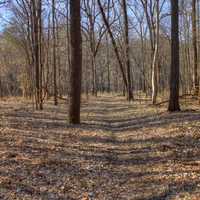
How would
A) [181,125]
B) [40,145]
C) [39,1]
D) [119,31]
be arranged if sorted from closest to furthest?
[40,145]
[181,125]
[39,1]
[119,31]

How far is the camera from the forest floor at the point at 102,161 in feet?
22.8

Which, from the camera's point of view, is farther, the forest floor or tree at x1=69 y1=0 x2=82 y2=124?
tree at x1=69 y1=0 x2=82 y2=124

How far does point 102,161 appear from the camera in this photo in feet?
31.4

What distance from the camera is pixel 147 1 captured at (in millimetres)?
31875

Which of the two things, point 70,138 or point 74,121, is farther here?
point 74,121

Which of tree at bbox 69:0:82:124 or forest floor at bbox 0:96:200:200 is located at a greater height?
tree at bbox 69:0:82:124

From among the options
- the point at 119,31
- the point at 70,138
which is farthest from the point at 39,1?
the point at 119,31

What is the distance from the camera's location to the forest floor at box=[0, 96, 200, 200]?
274 inches

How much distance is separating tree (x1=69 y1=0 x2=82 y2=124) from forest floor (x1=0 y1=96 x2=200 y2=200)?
98cm

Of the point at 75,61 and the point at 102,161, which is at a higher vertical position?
the point at 75,61

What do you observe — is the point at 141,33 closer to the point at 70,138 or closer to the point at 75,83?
the point at 75,83

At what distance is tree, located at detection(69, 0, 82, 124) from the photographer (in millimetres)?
15688

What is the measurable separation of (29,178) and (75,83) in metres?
8.55

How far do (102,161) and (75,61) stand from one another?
692cm
